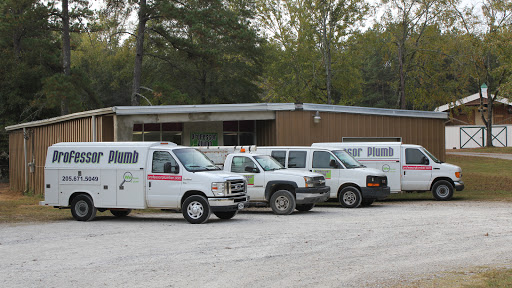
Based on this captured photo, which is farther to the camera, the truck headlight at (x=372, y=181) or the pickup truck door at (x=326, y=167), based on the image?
the pickup truck door at (x=326, y=167)

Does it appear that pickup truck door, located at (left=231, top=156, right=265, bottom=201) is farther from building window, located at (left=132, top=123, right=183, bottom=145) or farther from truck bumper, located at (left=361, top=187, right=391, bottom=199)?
building window, located at (left=132, top=123, right=183, bottom=145)

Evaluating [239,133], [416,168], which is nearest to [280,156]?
[416,168]

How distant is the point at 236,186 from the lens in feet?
50.4

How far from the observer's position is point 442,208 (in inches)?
727

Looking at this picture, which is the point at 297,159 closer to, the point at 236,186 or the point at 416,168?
the point at 236,186

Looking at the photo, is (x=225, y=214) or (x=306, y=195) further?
(x=306, y=195)

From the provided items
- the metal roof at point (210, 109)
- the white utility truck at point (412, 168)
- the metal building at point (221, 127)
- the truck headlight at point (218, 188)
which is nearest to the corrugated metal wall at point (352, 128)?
the metal building at point (221, 127)

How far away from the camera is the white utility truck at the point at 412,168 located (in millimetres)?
21594

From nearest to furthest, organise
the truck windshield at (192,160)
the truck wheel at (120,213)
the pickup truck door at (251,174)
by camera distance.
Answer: the truck windshield at (192,160) → the truck wheel at (120,213) → the pickup truck door at (251,174)

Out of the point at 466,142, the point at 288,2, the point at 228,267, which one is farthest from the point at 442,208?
the point at 466,142

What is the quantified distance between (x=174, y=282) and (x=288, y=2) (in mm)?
37285

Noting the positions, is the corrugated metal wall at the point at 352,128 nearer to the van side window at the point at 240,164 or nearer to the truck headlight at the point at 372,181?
the truck headlight at the point at 372,181

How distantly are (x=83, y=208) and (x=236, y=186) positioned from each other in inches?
165

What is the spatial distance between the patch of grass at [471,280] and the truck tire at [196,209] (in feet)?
24.6
